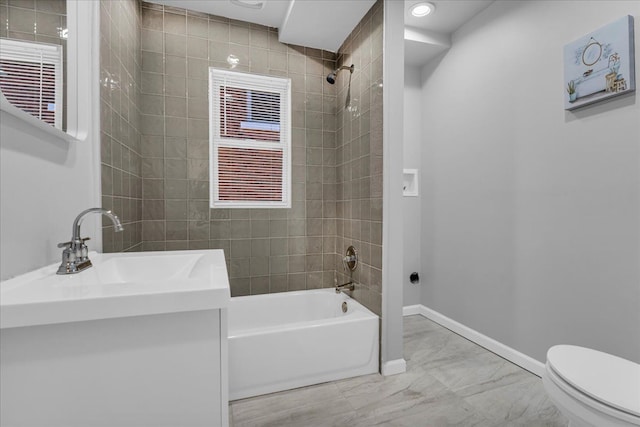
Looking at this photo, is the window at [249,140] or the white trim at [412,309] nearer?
the window at [249,140]

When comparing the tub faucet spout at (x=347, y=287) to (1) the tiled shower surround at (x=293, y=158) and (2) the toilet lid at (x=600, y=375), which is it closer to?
(1) the tiled shower surround at (x=293, y=158)

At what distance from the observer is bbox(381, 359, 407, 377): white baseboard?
204 centimetres

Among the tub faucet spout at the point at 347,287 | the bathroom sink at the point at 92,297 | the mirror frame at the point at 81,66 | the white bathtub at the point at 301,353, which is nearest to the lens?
the bathroom sink at the point at 92,297

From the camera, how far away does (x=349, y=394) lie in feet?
5.99

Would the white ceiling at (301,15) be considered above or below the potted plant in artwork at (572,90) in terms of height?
above

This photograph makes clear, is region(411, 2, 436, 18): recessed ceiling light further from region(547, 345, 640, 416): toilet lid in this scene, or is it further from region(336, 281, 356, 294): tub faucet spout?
region(547, 345, 640, 416): toilet lid

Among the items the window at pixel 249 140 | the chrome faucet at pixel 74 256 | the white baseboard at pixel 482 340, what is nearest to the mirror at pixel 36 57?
the chrome faucet at pixel 74 256

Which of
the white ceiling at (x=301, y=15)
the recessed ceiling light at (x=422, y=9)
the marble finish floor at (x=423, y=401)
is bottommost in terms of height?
the marble finish floor at (x=423, y=401)

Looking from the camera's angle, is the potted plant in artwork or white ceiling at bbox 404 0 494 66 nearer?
the potted plant in artwork

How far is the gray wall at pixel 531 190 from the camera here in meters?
1.63

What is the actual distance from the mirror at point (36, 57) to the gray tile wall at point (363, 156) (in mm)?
1700

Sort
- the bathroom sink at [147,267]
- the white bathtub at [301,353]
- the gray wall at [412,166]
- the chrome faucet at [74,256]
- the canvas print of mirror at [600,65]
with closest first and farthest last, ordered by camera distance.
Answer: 1. the chrome faucet at [74,256]
2. the bathroom sink at [147,267]
3. the canvas print of mirror at [600,65]
4. the white bathtub at [301,353]
5. the gray wall at [412,166]

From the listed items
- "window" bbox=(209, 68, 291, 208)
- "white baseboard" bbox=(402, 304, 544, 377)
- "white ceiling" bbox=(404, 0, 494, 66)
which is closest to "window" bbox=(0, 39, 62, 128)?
"window" bbox=(209, 68, 291, 208)

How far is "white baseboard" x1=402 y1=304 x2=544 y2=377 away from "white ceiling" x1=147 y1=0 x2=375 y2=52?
2676 millimetres
